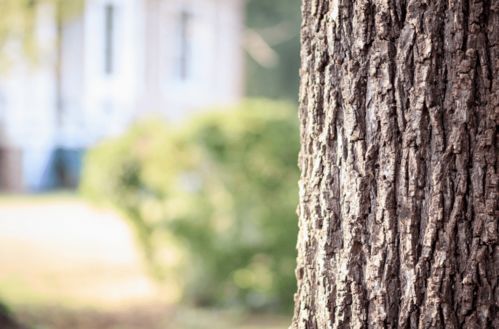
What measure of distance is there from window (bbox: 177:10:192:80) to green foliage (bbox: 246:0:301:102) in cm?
1411

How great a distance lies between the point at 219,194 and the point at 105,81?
1445 cm

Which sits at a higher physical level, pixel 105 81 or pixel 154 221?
pixel 105 81

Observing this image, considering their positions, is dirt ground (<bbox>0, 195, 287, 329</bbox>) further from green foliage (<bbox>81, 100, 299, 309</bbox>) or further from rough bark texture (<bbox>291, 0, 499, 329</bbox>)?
rough bark texture (<bbox>291, 0, 499, 329</bbox>)

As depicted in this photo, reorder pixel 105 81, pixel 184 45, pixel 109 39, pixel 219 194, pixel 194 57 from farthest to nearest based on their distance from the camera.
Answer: pixel 194 57, pixel 184 45, pixel 109 39, pixel 105 81, pixel 219 194

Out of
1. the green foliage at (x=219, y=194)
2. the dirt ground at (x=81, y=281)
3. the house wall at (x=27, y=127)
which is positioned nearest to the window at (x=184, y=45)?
the house wall at (x=27, y=127)

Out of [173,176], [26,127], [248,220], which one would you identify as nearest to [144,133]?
[173,176]

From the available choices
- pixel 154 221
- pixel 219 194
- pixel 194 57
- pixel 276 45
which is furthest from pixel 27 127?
pixel 276 45

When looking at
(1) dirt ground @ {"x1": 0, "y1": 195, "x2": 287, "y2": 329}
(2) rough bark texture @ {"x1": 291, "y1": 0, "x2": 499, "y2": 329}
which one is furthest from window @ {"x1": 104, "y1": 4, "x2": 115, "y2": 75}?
(2) rough bark texture @ {"x1": 291, "y1": 0, "x2": 499, "y2": 329}

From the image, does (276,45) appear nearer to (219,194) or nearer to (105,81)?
(105,81)

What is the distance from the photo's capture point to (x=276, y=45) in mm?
40094

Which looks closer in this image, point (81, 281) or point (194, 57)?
point (81, 281)

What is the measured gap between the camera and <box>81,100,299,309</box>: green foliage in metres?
9.20

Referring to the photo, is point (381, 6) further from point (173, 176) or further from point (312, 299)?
point (173, 176)

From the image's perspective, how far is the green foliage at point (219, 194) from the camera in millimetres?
9195
